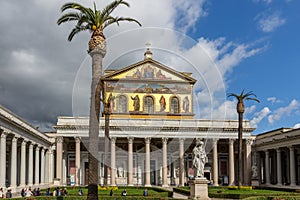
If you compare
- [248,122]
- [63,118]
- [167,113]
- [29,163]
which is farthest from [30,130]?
[248,122]

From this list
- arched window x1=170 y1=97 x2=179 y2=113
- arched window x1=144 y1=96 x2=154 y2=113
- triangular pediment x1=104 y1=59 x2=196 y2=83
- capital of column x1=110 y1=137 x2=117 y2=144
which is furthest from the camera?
arched window x1=170 y1=97 x2=179 y2=113

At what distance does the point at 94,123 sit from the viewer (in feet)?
56.8

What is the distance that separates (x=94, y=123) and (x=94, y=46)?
130 inches

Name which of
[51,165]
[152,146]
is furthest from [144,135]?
[51,165]

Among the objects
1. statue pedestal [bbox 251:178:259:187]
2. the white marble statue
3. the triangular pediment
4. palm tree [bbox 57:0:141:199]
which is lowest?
statue pedestal [bbox 251:178:259:187]

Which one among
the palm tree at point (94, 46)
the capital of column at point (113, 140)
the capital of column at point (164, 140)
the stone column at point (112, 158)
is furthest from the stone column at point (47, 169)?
the palm tree at point (94, 46)

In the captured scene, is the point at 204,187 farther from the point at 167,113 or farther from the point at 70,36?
the point at 167,113

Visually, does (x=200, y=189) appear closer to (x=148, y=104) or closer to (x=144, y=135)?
(x=144, y=135)

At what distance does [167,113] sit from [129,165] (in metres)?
9.45

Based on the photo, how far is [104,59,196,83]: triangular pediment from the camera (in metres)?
54.7

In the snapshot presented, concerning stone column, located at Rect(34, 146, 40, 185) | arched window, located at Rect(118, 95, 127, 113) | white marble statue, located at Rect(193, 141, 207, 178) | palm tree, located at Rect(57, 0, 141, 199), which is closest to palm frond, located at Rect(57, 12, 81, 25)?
palm tree, located at Rect(57, 0, 141, 199)

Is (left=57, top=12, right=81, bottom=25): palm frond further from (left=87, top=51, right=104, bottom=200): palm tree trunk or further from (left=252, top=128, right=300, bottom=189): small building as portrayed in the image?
(left=252, top=128, right=300, bottom=189): small building

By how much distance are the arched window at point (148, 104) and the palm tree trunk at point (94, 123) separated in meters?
37.7

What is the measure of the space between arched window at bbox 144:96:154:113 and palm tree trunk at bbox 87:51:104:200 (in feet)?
124
